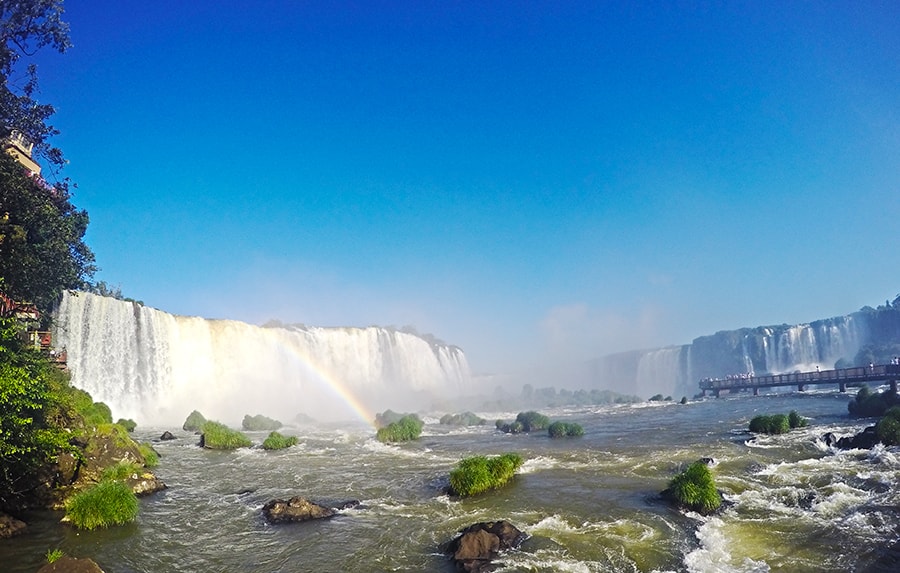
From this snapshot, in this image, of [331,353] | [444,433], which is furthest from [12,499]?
[331,353]

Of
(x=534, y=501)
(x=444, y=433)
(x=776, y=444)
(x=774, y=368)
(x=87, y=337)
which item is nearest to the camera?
(x=534, y=501)

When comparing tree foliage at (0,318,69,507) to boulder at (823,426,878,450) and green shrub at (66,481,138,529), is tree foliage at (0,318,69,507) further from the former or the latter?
boulder at (823,426,878,450)

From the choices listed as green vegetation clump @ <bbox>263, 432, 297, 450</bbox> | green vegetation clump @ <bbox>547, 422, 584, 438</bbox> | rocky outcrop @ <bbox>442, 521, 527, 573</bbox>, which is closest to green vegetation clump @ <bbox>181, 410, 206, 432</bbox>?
green vegetation clump @ <bbox>263, 432, 297, 450</bbox>

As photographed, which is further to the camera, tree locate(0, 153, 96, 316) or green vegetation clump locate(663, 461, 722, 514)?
tree locate(0, 153, 96, 316)

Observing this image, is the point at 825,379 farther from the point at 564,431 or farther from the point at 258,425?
the point at 258,425

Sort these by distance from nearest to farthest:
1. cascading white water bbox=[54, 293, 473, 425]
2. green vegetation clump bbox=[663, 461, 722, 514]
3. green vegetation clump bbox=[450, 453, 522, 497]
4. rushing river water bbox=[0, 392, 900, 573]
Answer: rushing river water bbox=[0, 392, 900, 573]
green vegetation clump bbox=[663, 461, 722, 514]
green vegetation clump bbox=[450, 453, 522, 497]
cascading white water bbox=[54, 293, 473, 425]

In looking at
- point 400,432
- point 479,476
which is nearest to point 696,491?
point 479,476

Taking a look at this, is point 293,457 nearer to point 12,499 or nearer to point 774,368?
point 12,499
